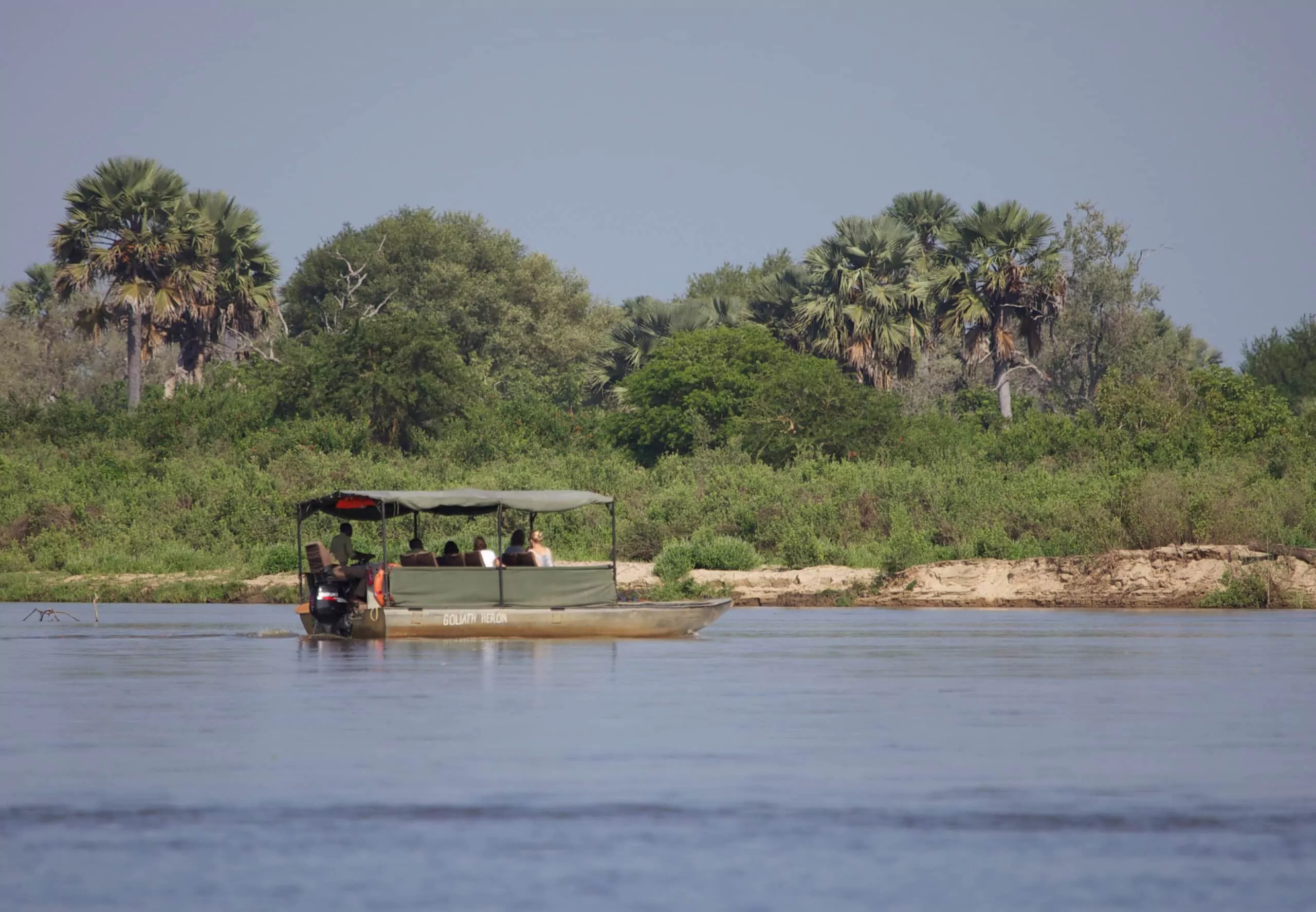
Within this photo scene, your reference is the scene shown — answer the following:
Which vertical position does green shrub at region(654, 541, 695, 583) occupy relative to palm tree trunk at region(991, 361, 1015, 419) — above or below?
below

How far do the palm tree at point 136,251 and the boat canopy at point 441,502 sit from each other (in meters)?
Result: 31.8

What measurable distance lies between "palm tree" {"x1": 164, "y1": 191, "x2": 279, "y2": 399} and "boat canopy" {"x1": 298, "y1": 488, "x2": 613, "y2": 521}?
109ft

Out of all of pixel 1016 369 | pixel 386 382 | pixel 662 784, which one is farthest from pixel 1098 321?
pixel 662 784

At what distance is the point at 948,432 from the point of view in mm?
52250

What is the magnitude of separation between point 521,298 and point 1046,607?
4436 cm

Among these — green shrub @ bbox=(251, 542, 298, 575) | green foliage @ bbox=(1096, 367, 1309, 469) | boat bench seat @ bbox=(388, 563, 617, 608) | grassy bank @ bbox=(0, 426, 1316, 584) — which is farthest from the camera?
green foliage @ bbox=(1096, 367, 1309, 469)

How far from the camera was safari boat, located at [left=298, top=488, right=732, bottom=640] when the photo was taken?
82.6 feet

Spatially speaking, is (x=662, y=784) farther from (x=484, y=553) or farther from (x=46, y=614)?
(x=46, y=614)

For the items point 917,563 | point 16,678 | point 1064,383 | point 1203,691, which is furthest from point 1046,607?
point 1064,383

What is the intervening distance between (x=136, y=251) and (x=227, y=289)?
126 inches

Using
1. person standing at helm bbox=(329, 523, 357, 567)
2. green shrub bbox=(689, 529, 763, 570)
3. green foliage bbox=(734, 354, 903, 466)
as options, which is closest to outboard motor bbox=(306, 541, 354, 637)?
person standing at helm bbox=(329, 523, 357, 567)

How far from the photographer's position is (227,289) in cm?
5947

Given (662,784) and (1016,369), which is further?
(1016,369)

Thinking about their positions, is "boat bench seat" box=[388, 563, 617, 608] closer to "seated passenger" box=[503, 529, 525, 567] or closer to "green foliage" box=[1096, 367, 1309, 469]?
"seated passenger" box=[503, 529, 525, 567]
